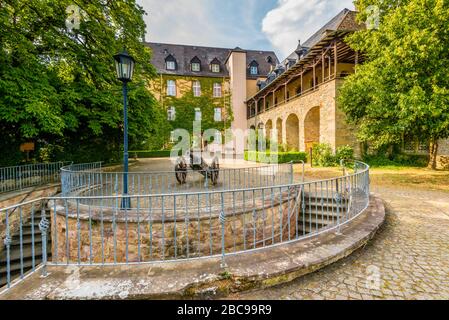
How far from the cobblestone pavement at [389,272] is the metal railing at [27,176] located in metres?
9.89

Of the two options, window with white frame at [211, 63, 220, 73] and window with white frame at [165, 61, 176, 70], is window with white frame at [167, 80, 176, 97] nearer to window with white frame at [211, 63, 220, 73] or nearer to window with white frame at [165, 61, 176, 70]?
window with white frame at [165, 61, 176, 70]

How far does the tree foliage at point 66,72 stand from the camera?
7.00 metres

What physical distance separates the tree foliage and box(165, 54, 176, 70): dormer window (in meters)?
19.3

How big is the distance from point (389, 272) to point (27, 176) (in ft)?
38.8

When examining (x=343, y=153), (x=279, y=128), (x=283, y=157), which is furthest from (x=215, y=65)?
(x=343, y=153)

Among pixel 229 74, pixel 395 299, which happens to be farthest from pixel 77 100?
pixel 229 74

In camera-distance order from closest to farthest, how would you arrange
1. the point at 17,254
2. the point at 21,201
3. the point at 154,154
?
the point at 17,254 < the point at 21,201 < the point at 154,154

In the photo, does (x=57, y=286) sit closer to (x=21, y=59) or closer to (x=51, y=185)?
(x=51, y=185)

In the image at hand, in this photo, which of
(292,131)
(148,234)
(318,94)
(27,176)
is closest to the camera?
(148,234)

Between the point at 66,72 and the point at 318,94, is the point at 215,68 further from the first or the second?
the point at 66,72

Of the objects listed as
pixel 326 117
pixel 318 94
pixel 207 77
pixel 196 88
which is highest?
pixel 207 77

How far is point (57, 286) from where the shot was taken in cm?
213

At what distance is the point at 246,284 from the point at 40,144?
1308 cm

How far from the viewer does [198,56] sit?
106 ft
